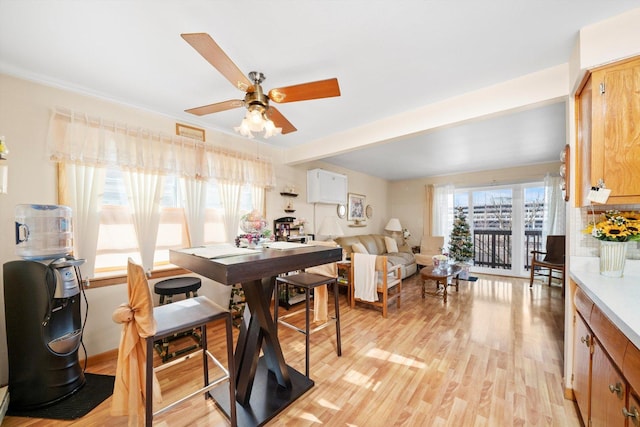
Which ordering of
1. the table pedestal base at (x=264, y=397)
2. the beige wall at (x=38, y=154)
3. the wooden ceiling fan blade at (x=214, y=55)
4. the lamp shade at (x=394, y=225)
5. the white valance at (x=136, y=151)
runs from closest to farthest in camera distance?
1. the wooden ceiling fan blade at (x=214, y=55)
2. the table pedestal base at (x=264, y=397)
3. the beige wall at (x=38, y=154)
4. the white valance at (x=136, y=151)
5. the lamp shade at (x=394, y=225)

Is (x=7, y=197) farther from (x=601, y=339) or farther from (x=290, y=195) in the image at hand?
(x=601, y=339)

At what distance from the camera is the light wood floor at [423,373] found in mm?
1506

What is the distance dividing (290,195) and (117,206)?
2.12m

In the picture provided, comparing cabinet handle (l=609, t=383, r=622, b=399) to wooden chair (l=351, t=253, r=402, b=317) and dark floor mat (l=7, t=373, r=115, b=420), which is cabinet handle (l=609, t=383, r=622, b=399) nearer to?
wooden chair (l=351, t=253, r=402, b=317)

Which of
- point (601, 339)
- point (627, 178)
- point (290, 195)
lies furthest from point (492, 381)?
point (290, 195)

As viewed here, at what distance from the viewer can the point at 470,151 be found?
379 cm

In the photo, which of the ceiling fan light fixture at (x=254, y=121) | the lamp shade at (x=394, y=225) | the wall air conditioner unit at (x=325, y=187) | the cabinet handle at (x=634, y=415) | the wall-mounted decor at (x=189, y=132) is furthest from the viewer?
the lamp shade at (x=394, y=225)

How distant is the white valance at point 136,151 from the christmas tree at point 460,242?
15.2 ft

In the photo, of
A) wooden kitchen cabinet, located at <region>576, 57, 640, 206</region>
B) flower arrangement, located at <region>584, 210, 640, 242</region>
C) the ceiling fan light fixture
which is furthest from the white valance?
flower arrangement, located at <region>584, 210, 640, 242</region>

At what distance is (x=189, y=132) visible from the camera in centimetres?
266

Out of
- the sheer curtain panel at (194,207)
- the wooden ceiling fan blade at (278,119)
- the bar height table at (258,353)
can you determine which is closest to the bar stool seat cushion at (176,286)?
the sheer curtain panel at (194,207)

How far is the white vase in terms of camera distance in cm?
141

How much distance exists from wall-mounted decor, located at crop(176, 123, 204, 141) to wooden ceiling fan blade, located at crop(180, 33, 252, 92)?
1.52m

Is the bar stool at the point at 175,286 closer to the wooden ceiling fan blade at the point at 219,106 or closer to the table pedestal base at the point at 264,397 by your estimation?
the table pedestal base at the point at 264,397
